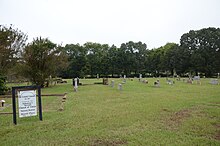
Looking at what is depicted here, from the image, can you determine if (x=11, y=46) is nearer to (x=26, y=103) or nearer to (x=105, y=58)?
(x=26, y=103)

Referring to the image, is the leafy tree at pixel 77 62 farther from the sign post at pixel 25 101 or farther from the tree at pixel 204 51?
the sign post at pixel 25 101

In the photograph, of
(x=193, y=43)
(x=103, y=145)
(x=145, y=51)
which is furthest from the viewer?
(x=145, y=51)

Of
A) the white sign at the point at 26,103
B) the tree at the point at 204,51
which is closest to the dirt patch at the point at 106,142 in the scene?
the white sign at the point at 26,103

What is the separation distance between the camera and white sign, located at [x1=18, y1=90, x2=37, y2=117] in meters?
6.65

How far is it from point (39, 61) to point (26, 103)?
17.2m

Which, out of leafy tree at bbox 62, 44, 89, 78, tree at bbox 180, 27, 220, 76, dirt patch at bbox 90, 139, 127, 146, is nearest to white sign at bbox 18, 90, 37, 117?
dirt patch at bbox 90, 139, 127, 146

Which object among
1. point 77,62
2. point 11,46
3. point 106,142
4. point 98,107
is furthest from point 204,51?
point 106,142

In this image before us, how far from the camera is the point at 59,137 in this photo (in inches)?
203

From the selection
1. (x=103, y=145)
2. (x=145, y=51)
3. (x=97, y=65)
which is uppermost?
(x=145, y=51)

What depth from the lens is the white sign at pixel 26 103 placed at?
665cm

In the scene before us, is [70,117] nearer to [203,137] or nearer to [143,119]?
[143,119]

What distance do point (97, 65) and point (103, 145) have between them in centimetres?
4566

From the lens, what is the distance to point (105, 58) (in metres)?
50.9

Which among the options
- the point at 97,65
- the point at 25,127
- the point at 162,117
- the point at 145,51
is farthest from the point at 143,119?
the point at 145,51
